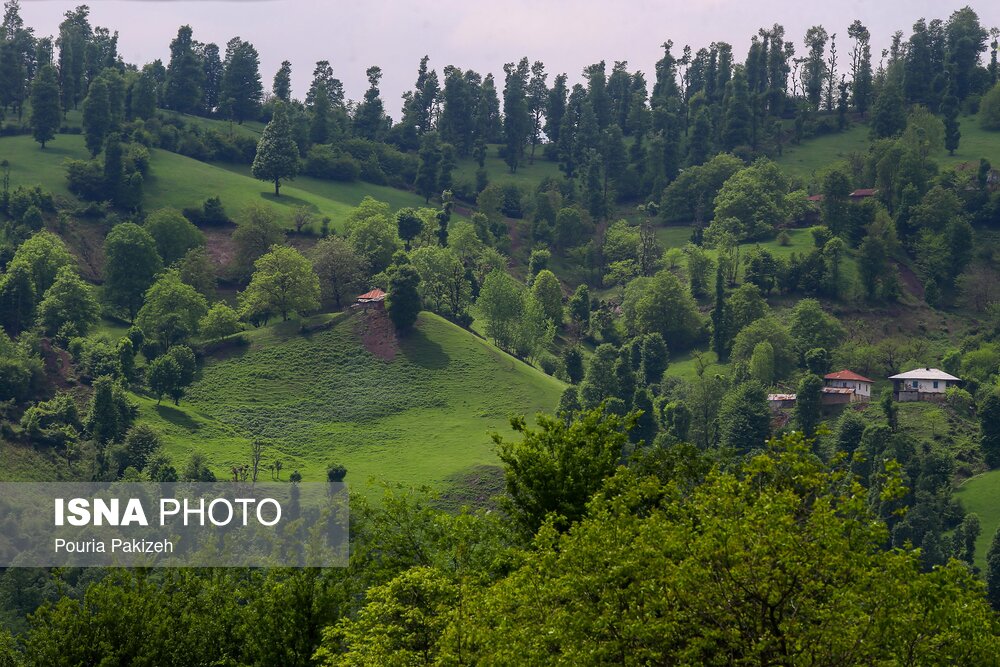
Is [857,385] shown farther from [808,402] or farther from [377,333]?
[377,333]

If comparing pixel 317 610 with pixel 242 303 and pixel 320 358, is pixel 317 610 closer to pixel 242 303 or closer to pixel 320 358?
pixel 320 358

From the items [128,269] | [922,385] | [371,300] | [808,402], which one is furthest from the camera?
[128,269]

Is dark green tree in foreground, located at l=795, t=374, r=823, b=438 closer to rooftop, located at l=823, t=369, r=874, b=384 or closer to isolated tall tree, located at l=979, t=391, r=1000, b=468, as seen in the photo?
rooftop, located at l=823, t=369, r=874, b=384

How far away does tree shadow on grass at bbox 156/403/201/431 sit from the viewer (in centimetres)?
14462

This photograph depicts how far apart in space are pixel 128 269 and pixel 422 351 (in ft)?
140

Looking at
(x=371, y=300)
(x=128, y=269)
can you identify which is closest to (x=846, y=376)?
(x=371, y=300)

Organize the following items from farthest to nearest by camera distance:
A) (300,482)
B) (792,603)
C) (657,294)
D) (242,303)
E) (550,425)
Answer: (657,294) < (242,303) < (300,482) < (550,425) < (792,603)

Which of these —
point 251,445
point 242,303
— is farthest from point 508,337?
point 251,445

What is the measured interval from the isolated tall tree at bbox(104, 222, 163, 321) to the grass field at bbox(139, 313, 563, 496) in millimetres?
17559

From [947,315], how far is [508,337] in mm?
66376

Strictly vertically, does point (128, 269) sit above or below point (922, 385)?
above

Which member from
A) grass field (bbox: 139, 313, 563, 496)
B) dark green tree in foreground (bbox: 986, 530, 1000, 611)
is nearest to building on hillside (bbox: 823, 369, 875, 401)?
grass field (bbox: 139, 313, 563, 496)

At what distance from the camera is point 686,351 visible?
186000 millimetres

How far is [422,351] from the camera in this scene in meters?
166
